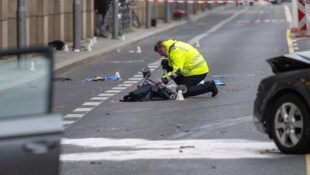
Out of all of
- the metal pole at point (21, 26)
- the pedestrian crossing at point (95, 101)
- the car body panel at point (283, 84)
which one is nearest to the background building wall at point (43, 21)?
the metal pole at point (21, 26)

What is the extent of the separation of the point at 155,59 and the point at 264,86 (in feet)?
64.2

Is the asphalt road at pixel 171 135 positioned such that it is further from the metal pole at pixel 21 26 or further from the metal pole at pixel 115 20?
the metal pole at pixel 115 20

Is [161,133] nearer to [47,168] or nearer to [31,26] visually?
[47,168]

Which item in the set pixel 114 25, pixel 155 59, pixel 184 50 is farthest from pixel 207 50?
pixel 184 50

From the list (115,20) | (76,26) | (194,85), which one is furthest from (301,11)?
(194,85)

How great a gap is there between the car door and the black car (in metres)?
3.84

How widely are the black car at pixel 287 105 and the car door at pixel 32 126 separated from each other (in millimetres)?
3840

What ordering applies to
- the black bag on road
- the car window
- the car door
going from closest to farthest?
1. the car door
2. the car window
3. the black bag on road

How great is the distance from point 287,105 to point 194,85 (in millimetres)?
7927

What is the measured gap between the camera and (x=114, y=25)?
40.2 meters

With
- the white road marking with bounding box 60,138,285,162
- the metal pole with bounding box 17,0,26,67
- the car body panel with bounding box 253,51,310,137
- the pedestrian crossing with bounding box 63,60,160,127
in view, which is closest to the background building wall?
the metal pole with bounding box 17,0,26,67

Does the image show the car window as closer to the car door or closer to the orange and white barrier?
the car door

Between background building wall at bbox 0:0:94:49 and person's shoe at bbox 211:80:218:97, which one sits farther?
background building wall at bbox 0:0:94:49

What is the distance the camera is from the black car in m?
10.5
